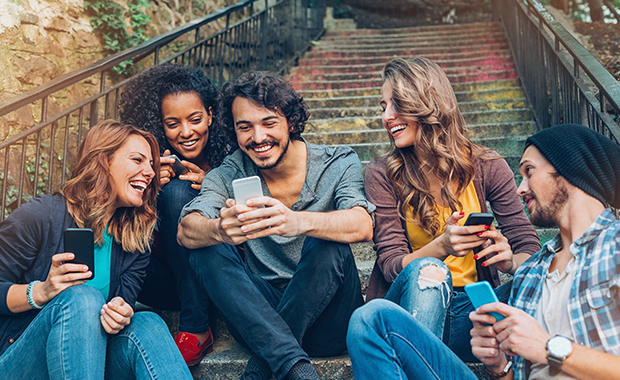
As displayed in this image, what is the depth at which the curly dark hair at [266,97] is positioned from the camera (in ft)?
6.34

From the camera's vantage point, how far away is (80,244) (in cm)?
139

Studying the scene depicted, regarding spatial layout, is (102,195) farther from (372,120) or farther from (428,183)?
(372,120)

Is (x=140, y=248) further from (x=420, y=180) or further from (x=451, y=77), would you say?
(x=451, y=77)

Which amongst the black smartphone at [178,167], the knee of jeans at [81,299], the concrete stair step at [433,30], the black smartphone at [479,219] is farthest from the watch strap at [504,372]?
the concrete stair step at [433,30]

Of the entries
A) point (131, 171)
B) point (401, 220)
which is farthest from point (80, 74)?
point (401, 220)

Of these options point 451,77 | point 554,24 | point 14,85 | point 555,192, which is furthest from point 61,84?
point 451,77

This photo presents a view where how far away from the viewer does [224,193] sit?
193cm

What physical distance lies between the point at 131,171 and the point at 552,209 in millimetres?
1456

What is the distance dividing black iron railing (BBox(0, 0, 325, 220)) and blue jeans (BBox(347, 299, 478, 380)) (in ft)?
5.25

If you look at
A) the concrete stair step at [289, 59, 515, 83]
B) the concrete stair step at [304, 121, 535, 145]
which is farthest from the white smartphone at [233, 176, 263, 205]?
the concrete stair step at [289, 59, 515, 83]

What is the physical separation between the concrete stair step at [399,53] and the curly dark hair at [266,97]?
4097mm

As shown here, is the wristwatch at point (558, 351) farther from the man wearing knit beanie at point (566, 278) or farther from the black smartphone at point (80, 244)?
the black smartphone at point (80, 244)

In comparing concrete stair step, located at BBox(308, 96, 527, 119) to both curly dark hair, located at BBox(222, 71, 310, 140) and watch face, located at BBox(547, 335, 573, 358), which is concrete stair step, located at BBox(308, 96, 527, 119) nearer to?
curly dark hair, located at BBox(222, 71, 310, 140)

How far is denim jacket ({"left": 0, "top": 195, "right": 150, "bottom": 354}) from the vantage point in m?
1.47
